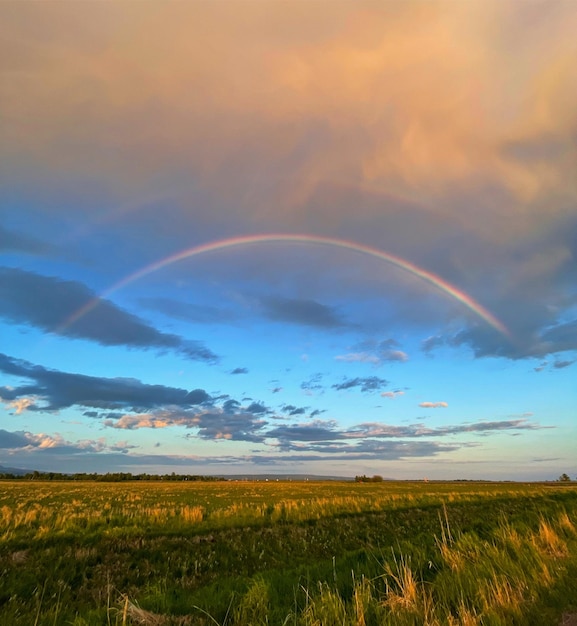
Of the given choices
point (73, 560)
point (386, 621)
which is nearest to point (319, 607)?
point (386, 621)

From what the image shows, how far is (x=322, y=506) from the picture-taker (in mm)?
26547

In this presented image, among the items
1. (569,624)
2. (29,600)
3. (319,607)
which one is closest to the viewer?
(569,624)

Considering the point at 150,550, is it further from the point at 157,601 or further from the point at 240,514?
the point at 240,514

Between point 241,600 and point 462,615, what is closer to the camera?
point 462,615

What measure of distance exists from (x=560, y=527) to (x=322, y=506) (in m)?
16.3

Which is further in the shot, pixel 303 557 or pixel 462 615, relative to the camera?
pixel 303 557

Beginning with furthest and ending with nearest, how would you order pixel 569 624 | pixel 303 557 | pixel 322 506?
pixel 322 506 → pixel 303 557 → pixel 569 624

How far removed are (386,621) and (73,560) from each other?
9.04 meters

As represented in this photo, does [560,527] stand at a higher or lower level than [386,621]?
higher

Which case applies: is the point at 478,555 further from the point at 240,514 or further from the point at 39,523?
the point at 39,523

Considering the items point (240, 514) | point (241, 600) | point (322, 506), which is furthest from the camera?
point (322, 506)

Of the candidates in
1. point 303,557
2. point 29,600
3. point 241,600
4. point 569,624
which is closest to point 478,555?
point 569,624

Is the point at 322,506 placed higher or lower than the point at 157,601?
higher

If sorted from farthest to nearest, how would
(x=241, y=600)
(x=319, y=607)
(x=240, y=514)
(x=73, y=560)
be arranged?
(x=240, y=514) < (x=73, y=560) < (x=241, y=600) < (x=319, y=607)
